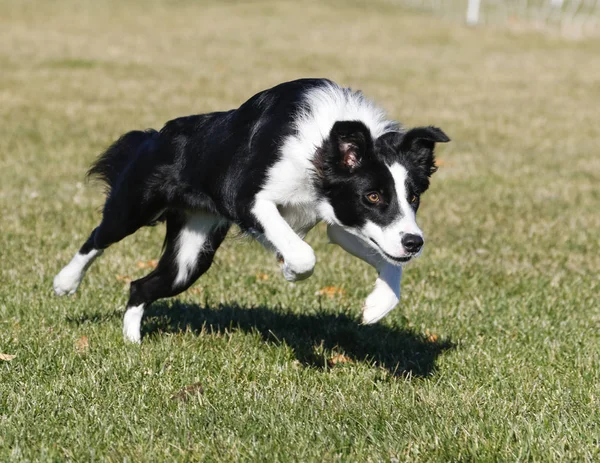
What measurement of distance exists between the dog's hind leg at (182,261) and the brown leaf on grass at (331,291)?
126 cm

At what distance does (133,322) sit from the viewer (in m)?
5.39

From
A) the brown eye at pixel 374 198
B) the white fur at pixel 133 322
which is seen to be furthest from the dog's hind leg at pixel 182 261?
the brown eye at pixel 374 198

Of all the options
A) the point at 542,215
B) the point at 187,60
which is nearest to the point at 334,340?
the point at 542,215

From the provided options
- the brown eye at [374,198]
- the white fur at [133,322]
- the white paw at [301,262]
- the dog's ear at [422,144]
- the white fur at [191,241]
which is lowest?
the white fur at [133,322]

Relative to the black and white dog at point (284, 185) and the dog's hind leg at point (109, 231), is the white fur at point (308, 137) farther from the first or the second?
the dog's hind leg at point (109, 231)

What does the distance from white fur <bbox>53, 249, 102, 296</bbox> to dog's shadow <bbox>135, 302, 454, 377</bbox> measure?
1.74 feet

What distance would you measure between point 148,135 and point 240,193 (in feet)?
4.11

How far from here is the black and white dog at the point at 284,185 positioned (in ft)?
14.3

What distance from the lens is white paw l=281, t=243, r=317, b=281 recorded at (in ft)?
14.0

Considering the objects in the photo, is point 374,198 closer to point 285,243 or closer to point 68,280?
point 285,243

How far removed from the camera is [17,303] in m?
5.77

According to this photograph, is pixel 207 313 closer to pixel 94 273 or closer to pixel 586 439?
pixel 94 273

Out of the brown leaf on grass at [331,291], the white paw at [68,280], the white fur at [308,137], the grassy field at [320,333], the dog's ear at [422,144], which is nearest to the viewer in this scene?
the grassy field at [320,333]

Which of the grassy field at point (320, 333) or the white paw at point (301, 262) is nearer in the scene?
the grassy field at point (320, 333)
